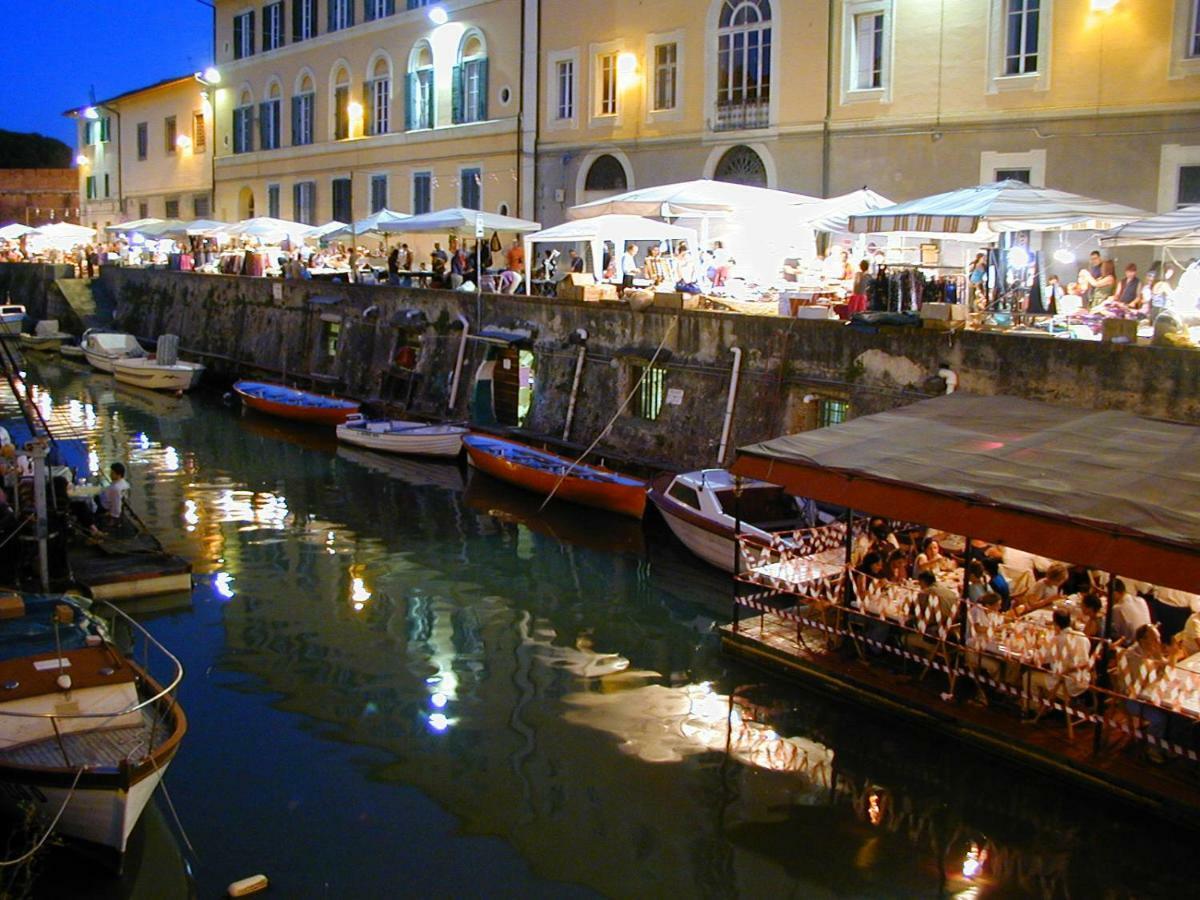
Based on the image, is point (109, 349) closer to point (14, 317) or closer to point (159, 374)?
point (159, 374)

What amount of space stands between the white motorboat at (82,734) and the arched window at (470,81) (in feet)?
95.8

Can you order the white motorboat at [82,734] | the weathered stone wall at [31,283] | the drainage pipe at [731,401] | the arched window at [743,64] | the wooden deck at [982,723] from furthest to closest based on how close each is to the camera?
1. the weathered stone wall at [31,283]
2. the arched window at [743,64]
3. the drainage pipe at [731,401]
4. the wooden deck at [982,723]
5. the white motorboat at [82,734]

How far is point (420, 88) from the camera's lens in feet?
135

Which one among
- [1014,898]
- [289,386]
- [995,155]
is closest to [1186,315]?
[995,155]

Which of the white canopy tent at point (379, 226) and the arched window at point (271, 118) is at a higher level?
the arched window at point (271, 118)

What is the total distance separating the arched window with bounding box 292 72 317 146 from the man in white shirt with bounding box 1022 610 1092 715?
4109 cm

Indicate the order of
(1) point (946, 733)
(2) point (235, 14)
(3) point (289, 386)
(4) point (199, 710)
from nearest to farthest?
(1) point (946, 733) < (4) point (199, 710) < (3) point (289, 386) < (2) point (235, 14)

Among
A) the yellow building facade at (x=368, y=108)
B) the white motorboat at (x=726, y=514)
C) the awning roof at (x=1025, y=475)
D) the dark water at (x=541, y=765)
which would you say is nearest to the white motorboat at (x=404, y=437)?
the dark water at (x=541, y=765)

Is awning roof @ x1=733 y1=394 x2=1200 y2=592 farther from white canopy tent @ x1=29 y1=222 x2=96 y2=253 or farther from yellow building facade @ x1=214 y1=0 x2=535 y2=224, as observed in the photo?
white canopy tent @ x1=29 y1=222 x2=96 y2=253

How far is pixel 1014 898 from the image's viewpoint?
33.5ft

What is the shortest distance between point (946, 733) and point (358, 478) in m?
16.6

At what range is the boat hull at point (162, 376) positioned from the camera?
38.7 metres

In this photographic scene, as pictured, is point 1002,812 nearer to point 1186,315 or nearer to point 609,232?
point 1186,315

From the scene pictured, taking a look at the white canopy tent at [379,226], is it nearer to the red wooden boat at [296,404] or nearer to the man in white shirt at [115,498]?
the red wooden boat at [296,404]
